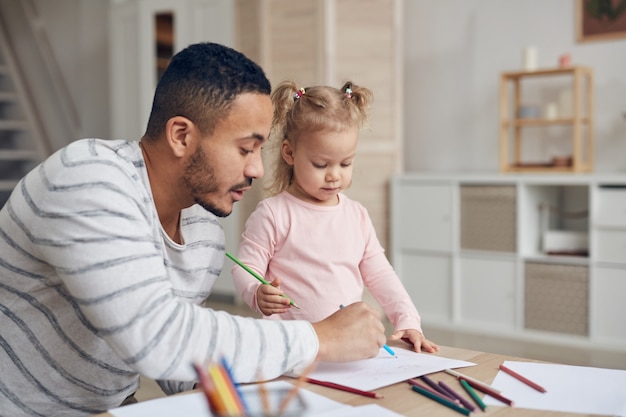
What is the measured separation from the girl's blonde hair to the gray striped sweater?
39cm

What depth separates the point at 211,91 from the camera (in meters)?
1.12

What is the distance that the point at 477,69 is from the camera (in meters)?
4.59

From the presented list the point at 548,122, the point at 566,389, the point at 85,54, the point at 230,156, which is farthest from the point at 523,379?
the point at 85,54

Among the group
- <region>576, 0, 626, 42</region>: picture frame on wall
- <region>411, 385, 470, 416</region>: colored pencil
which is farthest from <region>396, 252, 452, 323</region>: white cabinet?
<region>411, 385, 470, 416</region>: colored pencil

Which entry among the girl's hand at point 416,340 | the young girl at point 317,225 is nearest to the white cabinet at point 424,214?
the young girl at point 317,225

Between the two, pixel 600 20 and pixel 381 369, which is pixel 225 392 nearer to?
pixel 381 369

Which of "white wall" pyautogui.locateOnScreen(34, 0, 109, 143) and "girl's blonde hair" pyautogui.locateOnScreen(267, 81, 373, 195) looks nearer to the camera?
"girl's blonde hair" pyautogui.locateOnScreen(267, 81, 373, 195)

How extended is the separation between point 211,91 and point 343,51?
3.40 m

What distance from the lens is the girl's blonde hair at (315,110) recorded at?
1531 millimetres

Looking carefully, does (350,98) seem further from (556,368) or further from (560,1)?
(560,1)

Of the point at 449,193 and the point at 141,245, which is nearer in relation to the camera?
the point at 141,245

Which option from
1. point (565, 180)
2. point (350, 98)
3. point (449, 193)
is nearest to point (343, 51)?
point (449, 193)

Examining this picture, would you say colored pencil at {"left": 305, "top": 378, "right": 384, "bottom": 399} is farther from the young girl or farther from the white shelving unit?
the white shelving unit

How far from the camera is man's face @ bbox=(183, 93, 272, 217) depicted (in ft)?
3.70
